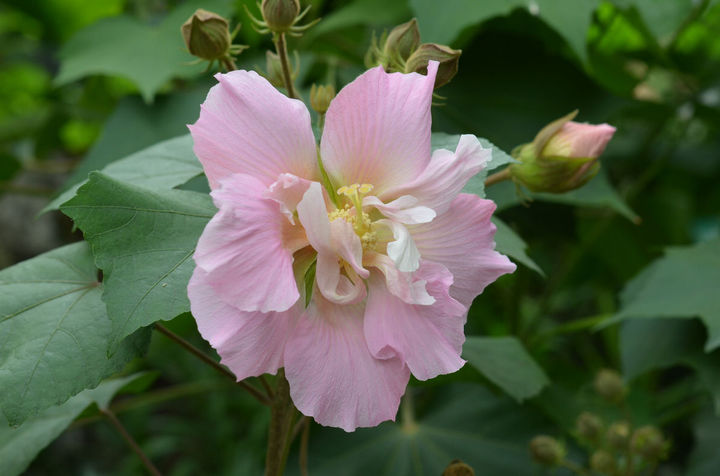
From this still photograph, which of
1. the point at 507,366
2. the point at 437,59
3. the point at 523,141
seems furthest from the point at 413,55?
the point at 523,141

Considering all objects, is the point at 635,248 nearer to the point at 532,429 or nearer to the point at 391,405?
the point at 532,429

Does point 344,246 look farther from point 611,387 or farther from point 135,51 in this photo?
point 135,51

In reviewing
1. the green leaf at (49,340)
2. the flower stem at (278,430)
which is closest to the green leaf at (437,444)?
the flower stem at (278,430)

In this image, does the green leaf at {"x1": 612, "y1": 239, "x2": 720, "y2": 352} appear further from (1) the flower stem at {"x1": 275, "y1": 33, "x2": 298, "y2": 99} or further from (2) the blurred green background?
(1) the flower stem at {"x1": 275, "y1": 33, "x2": 298, "y2": 99}

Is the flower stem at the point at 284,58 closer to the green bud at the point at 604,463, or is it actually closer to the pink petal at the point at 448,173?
the pink petal at the point at 448,173

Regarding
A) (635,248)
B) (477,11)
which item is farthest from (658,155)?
(477,11)

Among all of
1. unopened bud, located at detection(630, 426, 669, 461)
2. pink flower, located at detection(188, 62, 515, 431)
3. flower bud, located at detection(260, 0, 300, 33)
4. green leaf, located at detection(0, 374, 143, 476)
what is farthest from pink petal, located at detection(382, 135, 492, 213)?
unopened bud, located at detection(630, 426, 669, 461)
